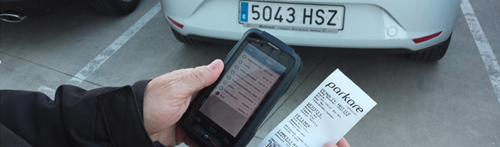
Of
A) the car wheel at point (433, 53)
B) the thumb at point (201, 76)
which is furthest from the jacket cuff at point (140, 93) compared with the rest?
the car wheel at point (433, 53)

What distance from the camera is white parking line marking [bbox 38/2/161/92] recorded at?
7.67ft

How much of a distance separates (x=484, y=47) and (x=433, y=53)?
581mm

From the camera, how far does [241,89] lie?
48.6 inches

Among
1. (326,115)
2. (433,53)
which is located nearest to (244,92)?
(326,115)

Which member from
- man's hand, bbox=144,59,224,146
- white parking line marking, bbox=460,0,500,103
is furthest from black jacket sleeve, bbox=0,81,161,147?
white parking line marking, bbox=460,0,500,103

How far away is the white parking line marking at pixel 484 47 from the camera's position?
2.19m

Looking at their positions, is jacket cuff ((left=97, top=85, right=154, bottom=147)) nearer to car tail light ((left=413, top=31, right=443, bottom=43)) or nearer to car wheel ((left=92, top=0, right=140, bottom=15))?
car tail light ((left=413, top=31, right=443, bottom=43))

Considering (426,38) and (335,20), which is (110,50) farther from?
(426,38)

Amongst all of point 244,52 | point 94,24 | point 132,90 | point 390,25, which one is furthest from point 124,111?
point 94,24

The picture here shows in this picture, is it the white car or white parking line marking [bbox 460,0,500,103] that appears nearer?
the white car

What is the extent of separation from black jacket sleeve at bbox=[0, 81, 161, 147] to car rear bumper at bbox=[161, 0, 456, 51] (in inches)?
36.5

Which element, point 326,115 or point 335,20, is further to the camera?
point 335,20

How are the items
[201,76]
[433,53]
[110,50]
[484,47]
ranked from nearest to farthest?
[201,76]
[433,53]
[484,47]
[110,50]

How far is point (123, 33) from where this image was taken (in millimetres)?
2787
